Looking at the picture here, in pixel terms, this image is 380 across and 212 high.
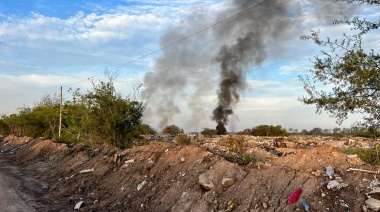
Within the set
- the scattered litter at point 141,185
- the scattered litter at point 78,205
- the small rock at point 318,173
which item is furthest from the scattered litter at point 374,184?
the scattered litter at point 78,205

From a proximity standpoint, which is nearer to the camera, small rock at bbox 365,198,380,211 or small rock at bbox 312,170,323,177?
small rock at bbox 365,198,380,211

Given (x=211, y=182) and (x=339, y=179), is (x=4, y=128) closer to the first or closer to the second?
(x=211, y=182)

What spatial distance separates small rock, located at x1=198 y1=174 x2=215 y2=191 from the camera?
895 centimetres

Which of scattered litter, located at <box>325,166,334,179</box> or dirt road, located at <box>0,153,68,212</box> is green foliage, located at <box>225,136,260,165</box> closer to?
scattered litter, located at <box>325,166,334,179</box>

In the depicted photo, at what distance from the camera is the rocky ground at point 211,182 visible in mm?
6832

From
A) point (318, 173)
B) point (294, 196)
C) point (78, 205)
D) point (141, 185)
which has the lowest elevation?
point (78, 205)

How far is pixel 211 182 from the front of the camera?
29.8 feet

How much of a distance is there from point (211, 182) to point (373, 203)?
394cm

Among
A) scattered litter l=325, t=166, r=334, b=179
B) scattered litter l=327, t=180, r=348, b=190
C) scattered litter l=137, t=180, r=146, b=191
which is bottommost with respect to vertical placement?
scattered litter l=137, t=180, r=146, b=191

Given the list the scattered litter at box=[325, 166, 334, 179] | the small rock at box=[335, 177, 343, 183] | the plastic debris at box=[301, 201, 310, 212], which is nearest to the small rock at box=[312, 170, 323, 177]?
the scattered litter at box=[325, 166, 334, 179]

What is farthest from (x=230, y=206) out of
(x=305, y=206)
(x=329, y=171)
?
(x=329, y=171)

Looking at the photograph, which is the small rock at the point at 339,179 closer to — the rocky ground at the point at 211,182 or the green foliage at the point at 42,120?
the rocky ground at the point at 211,182

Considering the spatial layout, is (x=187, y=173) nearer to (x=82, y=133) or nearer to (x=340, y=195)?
(x=340, y=195)

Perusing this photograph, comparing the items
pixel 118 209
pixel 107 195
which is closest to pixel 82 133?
pixel 107 195
